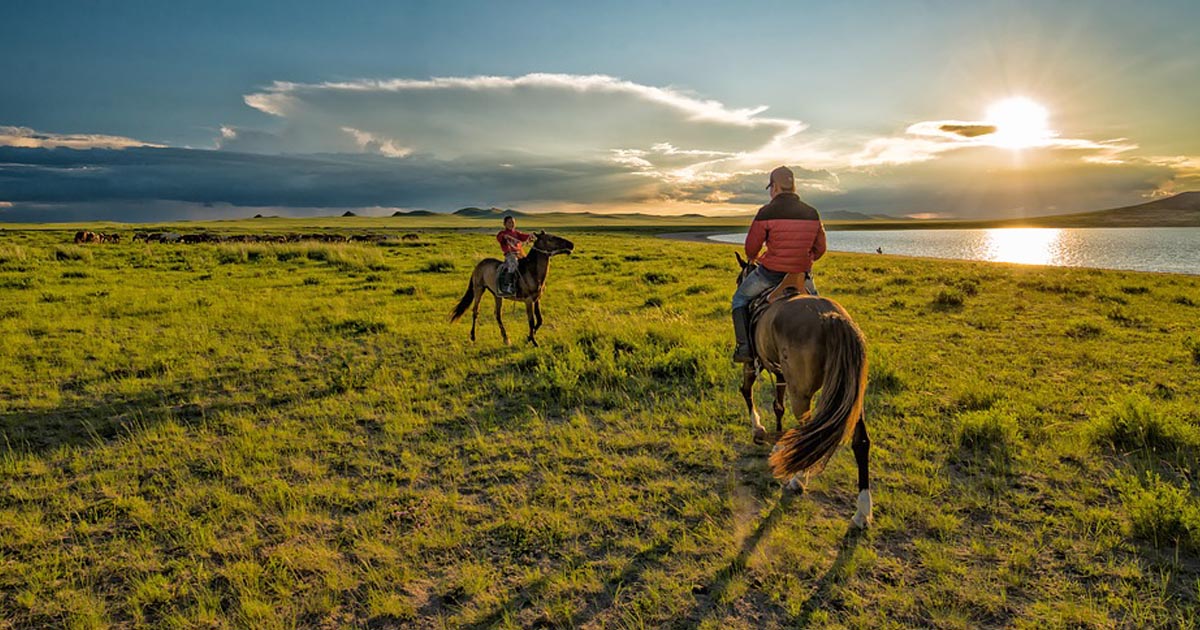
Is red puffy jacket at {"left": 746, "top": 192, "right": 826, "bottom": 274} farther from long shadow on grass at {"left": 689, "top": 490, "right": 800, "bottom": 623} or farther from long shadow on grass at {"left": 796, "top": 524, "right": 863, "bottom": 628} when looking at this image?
long shadow on grass at {"left": 796, "top": 524, "right": 863, "bottom": 628}

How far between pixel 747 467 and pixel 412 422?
4366 mm

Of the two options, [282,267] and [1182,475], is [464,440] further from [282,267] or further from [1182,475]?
[282,267]

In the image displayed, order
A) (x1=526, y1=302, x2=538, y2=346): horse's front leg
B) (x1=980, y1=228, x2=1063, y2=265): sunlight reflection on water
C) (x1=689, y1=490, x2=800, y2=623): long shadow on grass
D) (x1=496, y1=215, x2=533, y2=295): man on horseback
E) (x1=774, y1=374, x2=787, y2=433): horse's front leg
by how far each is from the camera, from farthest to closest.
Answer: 1. (x1=980, y1=228, x2=1063, y2=265): sunlight reflection on water
2. (x1=496, y1=215, x2=533, y2=295): man on horseback
3. (x1=526, y1=302, x2=538, y2=346): horse's front leg
4. (x1=774, y1=374, x2=787, y2=433): horse's front leg
5. (x1=689, y1=490, x2=800, y2=623): long shadow on grass

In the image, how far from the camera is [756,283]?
615 centimetres

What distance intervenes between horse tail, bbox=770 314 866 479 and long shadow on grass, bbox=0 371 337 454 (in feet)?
23.3

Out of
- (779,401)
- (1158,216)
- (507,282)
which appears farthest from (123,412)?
(1158,216)

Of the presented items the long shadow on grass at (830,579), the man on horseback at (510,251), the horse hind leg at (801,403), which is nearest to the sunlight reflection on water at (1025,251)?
the man on horseback at (510,251)

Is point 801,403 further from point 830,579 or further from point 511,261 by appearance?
point 511,261

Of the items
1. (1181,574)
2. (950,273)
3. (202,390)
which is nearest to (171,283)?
(202,390)

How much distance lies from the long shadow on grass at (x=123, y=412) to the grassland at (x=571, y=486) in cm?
5

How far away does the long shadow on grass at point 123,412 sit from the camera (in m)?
6.63

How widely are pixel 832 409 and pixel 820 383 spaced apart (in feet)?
1.53

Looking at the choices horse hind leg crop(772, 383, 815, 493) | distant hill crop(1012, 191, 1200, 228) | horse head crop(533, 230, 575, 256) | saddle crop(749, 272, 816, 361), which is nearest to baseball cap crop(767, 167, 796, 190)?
saddle crop(749, 272, 816, 361)

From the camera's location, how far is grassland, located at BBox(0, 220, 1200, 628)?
12.5 feet
